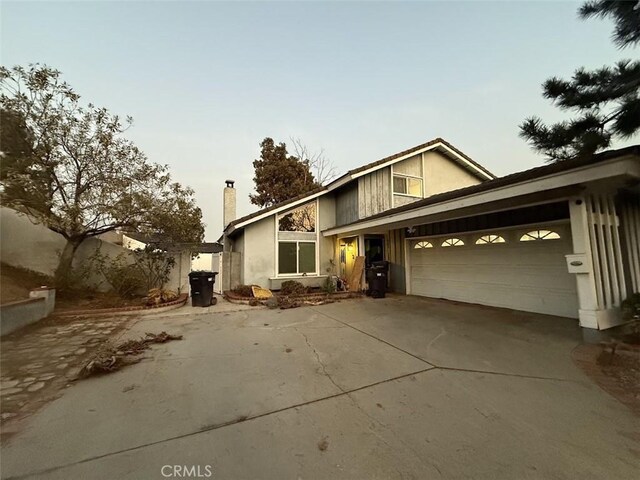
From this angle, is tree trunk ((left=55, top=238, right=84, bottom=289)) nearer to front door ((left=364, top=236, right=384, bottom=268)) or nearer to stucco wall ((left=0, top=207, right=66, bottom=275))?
stucco wall ((left=0, top=207, right=66, bottom=275))

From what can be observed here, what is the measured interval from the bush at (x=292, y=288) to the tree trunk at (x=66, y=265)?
6.34 m

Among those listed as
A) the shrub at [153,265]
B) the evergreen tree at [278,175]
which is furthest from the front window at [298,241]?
the evergreen tree at [278,175]

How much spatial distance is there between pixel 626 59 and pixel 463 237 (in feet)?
15.4

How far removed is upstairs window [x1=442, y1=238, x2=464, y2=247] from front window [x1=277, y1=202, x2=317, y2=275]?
4.85 m

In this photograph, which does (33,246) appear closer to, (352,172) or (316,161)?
(352,172)

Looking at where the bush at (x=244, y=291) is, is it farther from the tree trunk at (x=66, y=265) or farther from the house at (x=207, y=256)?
the tree trunk at (x=66, y=265)

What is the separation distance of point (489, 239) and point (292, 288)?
6323mm

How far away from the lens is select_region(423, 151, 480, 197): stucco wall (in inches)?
451

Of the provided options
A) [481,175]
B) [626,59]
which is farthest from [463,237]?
[481,175]

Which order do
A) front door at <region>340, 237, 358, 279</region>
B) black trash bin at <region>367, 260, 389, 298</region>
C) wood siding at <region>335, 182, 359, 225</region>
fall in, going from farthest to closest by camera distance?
1. front door at <region>340, 237, 358, 279</region>
2. wood siding at <region>335, 182, 359, 225</region>
3. black trash bin at <region>367, 260, 389, 298</region>

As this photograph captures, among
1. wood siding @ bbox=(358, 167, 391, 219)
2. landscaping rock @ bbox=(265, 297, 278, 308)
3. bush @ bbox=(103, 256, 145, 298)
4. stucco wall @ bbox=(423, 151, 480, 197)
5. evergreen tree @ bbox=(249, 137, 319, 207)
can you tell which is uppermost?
evergreen tree @ bbox=(249, 137, 319, 207)

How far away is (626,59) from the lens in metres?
4.59

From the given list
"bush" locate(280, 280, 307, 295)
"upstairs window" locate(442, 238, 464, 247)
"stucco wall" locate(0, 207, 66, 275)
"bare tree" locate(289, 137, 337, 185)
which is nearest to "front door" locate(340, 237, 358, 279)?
"bush" locate(280, 280, 307, 295)

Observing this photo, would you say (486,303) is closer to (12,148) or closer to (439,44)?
(439,44)
